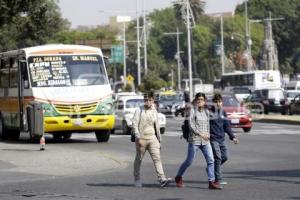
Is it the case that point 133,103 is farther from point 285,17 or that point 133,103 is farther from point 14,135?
point 285,17

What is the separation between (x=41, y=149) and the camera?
24922 mm

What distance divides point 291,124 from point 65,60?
58.0 ft

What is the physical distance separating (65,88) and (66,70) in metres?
0.82

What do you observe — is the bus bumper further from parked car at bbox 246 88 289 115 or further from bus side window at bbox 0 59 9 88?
parked car at bbox 246 88 289 115

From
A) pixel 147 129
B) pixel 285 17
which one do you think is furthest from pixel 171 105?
pixel 285 17

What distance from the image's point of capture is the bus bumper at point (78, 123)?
27828 millimetres

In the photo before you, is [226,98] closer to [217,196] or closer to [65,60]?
[65,60]

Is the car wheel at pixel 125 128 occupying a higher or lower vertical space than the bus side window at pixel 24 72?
lower

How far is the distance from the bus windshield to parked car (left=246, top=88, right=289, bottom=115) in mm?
26752

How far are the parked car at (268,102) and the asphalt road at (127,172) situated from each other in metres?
26.9

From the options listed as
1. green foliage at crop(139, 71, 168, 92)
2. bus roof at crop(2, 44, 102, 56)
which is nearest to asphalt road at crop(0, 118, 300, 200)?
bus roof at crop(2, 44, 102, 56)

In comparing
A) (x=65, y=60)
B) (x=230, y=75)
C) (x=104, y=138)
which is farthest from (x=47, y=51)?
(x=230, y=75)

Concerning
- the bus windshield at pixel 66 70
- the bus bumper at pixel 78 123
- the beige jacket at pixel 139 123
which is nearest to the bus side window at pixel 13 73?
the bus windshield at pixel 66 70

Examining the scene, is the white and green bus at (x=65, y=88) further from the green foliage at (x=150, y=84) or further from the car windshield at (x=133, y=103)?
the green foliage at (x=150, y=84)
